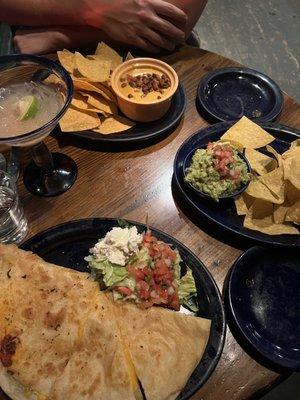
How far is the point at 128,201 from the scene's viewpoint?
1.86m

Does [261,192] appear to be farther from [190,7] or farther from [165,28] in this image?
[190,7]

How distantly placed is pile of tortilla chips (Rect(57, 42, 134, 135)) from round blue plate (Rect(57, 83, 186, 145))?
0.10 feet

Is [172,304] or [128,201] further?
[128,201]

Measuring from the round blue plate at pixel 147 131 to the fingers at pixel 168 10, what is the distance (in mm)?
514

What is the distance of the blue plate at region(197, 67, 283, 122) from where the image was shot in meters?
2.21

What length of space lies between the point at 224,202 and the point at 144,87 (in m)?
0.83

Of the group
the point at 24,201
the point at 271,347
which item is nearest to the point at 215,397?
the point at 271,347

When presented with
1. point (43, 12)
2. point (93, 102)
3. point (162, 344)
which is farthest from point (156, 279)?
point (43, 12)

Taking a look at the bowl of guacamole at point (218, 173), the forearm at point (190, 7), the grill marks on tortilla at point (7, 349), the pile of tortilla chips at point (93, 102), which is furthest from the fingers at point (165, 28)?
the grill marks on tortilla at point (7, 349)

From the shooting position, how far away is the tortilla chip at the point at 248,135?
6.48 ft

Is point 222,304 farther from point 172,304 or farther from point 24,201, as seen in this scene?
point 24,201

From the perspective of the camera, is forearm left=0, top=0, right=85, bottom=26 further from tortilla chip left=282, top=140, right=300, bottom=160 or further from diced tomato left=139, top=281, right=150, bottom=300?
diced tomato left=139, top=281, right=150, bottom=300

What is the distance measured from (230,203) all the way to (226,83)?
930 mm

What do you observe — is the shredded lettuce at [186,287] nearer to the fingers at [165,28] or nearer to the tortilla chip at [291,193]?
the tortilla chip at [291,193]
